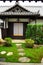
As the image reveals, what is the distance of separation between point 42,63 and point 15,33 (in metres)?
11.8

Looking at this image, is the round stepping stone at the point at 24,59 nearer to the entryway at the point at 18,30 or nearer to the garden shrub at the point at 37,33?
the garden shrub at the point at 37,33

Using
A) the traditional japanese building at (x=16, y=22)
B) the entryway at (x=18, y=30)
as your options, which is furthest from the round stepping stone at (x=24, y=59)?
the entryway at (x=18, y=30)

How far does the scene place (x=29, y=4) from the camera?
27047mm

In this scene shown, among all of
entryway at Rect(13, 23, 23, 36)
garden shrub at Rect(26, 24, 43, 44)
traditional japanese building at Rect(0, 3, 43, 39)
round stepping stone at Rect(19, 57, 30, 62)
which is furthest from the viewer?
entryway at Rect(13, 23, 23, 36)

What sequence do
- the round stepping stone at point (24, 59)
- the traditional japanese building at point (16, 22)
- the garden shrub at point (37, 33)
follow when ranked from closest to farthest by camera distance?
the round stepping stone at point (24, 59)
the garden shrub at point (37, 33)
the traditional japanese building at point (16, 22)

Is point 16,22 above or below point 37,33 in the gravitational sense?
above

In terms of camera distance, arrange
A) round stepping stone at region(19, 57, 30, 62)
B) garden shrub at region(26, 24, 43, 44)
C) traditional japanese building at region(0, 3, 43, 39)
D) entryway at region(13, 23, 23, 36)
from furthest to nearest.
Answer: entryway at region(13, 23, 23, 36)
traditional japanese building at region(0, 3, 43, 39)
garden shrub at region(26, 24, 43, 44)
round stepping stone at region(19, 57, 30, 62)

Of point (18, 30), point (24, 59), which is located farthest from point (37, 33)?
point (18, 30)

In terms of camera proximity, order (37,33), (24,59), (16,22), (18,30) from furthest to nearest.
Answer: (16,22)
(18,30)
(37,33)
(24,59)

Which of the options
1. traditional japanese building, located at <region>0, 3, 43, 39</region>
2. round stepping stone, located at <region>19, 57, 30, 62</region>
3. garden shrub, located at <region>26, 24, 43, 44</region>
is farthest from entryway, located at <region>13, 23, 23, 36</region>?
round stepping stone, located at <region>19, 57, 30, 62</region>

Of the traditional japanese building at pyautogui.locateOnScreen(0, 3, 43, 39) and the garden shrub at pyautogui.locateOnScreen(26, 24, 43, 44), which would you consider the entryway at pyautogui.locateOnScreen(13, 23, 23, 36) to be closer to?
the traditional japanese building at pyautogui.locateOnScreen(0, 3, 43, 39)

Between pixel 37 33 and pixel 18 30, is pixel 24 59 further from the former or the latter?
pixel 18 30

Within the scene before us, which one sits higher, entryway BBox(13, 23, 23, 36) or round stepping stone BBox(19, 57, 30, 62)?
entryway BBox(13, 23, 23, 36)

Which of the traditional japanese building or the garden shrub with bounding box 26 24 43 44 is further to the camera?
the traditional japanese building
